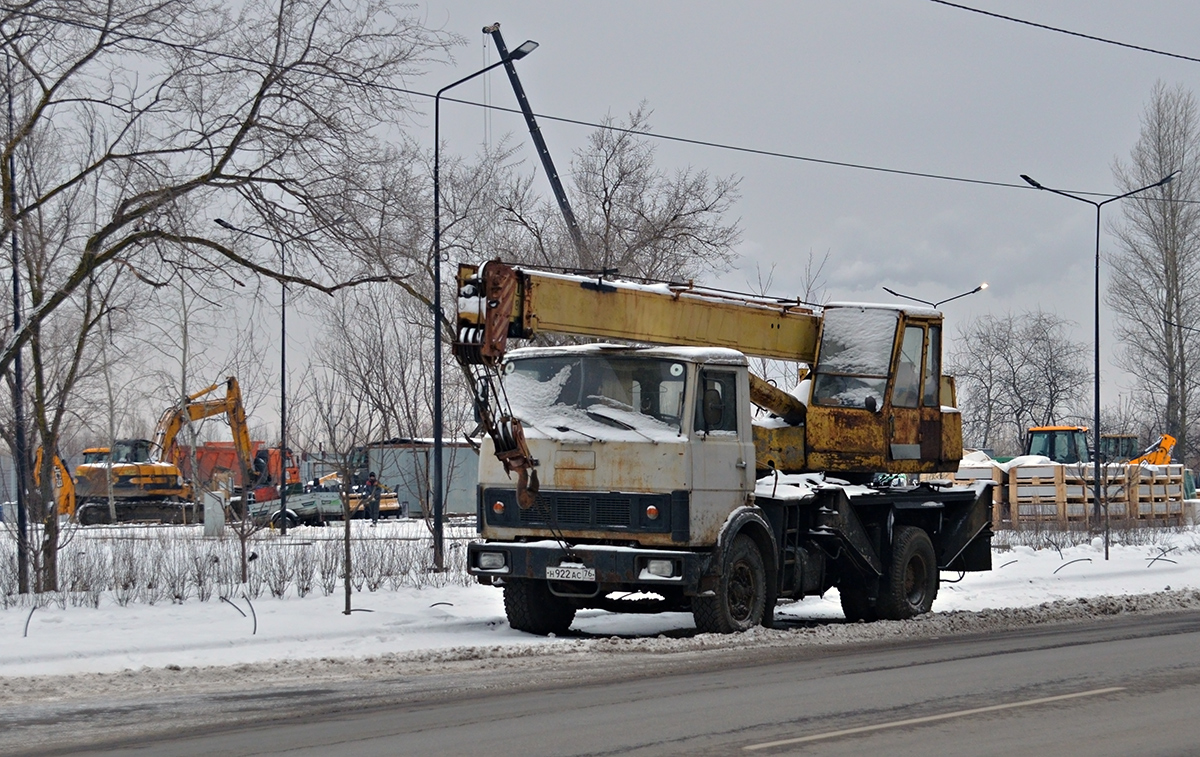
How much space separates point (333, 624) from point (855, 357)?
7032 mm

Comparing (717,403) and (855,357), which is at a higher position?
(855,357)

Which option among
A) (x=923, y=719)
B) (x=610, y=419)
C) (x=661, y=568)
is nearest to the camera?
(x=923, y=719)

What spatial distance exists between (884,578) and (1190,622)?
3.63 metres

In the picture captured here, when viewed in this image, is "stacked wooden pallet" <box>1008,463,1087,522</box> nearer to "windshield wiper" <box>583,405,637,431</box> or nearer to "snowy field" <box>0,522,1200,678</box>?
"snowy field" <box>0,522,1200,678</box>

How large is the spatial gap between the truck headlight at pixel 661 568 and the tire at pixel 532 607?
1.72 m

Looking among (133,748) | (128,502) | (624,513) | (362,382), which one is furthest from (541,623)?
(128,502)

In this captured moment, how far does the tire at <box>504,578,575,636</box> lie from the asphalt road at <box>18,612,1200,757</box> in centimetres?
274

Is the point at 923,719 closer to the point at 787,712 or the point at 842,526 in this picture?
the point at 787,712

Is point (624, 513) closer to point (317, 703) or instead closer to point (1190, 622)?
point (317, 703)

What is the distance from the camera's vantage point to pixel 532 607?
1489 centimetres

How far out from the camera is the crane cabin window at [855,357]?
16484 mm

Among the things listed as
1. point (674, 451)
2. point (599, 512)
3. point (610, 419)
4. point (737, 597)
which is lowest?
point (737, 597)

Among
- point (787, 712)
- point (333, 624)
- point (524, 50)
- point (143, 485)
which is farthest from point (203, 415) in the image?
point (787, 712)

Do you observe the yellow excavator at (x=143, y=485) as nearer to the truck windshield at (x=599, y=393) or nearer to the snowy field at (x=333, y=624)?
the snowy field at (x=333, y=624)
